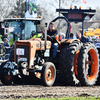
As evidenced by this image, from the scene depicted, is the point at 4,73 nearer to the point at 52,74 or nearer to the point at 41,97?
the point at 52,74

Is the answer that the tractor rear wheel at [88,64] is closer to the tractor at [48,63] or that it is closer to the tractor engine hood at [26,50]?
the tractor at [48,63]

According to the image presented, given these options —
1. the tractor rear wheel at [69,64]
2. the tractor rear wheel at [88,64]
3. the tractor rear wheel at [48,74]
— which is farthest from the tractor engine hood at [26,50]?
the tractor rear wheel at [88,64]

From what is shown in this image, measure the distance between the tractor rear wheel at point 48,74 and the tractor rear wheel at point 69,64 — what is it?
0.33 m

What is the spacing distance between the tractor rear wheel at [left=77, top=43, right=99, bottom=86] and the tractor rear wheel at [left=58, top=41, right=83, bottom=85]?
169 mm

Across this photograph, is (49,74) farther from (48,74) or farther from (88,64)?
(88,64)

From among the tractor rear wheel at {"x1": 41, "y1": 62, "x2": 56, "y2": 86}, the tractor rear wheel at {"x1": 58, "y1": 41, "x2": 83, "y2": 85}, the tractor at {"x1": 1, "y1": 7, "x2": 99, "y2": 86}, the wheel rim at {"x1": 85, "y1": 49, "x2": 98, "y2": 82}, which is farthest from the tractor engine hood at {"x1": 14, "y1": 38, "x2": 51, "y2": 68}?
Answer: the wheel rim at {"x1": 85, "y1": 49, "x2": 98, "y2": 82}

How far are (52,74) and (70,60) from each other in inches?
26.5

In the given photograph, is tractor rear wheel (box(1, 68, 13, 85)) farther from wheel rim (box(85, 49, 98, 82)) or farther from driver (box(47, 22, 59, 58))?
wheel rim (box(85, 49, 98, 82))

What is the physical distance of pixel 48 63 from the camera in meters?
9.14

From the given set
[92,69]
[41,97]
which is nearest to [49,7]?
[92,69]

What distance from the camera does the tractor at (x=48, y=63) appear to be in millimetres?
8969

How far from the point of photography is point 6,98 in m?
6.62

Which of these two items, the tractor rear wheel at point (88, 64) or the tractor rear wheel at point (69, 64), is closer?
the tractor rear wheel at point (69, 64)

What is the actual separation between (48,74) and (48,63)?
1.06 ft
